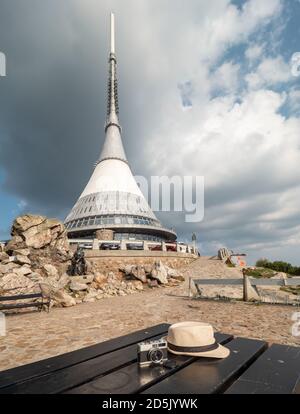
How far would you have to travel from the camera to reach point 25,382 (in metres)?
1.91

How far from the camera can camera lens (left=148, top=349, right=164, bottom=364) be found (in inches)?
83.4

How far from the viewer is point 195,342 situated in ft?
7.48

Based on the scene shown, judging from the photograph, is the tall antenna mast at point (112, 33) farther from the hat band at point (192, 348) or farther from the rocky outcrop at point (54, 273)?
the hat band at point (192, 348)

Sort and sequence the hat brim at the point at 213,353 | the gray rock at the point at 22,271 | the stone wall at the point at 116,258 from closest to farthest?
the hat brim at the point at 213,353, the gray rock at the point at 22,271, the stone wall at the point at 116,258

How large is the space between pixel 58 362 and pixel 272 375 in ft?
5.66

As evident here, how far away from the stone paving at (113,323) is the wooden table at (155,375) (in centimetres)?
380

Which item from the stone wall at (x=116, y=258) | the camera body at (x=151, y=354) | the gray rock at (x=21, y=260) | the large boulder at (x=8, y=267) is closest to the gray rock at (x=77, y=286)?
the large boulder at (x=8, y=267)

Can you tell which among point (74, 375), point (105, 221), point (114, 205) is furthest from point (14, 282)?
point (114, 205)

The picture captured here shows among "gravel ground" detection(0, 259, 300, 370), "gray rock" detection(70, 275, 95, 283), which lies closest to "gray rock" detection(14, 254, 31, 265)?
"gray rock" detection(70, 275, 95, 283)

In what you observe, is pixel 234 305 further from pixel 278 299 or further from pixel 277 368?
pixel 277 368

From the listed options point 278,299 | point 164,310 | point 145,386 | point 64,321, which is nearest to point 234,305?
point 278,299

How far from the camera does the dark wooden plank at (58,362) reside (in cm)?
197

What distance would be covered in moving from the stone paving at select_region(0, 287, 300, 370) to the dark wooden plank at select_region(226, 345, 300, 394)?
14.8 ft

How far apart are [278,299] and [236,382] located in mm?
11702
